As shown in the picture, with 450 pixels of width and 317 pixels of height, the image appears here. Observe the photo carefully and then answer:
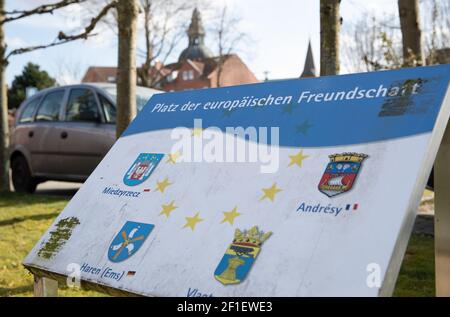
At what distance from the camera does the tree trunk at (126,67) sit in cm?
555

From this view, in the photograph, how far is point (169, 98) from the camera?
9.95 feet

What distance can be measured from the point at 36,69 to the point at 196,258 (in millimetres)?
Result: 50883

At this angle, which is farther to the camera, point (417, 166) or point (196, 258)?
point (196, 258)

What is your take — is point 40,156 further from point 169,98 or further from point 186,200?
point 186,200

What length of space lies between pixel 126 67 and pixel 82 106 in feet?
9.72

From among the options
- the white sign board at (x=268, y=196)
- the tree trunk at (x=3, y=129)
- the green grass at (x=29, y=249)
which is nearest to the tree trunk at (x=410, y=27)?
the green grass at (x=29, y=249)

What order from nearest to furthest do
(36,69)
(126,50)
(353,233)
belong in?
1. (353,233)
2. (126,50)
3. (36,69)

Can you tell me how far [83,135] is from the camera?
314 inches

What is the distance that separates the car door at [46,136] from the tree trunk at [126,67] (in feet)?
10.6

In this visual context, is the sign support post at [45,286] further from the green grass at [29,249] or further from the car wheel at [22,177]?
the car wheel at [22,177]

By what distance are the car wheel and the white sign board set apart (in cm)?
681

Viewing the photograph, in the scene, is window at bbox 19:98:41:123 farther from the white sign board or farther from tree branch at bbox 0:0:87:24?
the white sign board

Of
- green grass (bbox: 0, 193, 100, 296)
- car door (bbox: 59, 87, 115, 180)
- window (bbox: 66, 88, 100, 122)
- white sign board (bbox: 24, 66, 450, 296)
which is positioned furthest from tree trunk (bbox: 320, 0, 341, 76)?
window (bbox: 66, 88, 100, 122)

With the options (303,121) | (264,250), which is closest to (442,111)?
(303,121)
